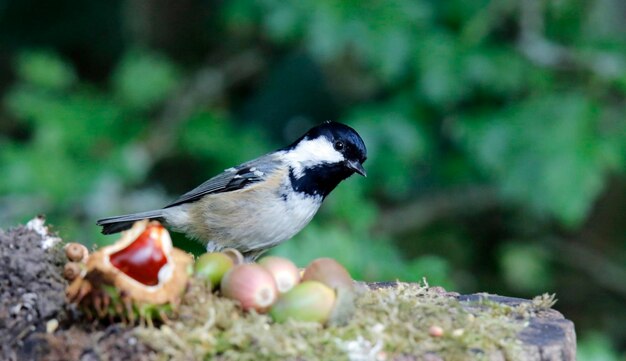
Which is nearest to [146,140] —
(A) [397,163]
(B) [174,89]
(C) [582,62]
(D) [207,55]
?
(B) [174,89]

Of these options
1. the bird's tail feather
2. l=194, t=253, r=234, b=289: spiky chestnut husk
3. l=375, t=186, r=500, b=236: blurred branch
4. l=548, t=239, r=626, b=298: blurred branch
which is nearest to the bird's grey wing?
the bird's tail feather

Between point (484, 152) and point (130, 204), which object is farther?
point (130, 204)

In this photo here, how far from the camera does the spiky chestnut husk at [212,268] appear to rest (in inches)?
109

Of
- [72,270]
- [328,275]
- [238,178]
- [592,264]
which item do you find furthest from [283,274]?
[592,264]

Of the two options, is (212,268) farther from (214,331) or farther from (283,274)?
(214,331)

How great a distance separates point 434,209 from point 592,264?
131cm

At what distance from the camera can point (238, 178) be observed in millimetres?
4441

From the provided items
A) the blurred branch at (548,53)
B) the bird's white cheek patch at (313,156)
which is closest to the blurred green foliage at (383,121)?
the blurred branch at (548,53)

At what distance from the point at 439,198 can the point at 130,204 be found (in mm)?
2346

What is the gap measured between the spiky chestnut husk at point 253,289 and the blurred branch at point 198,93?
12.3 ft

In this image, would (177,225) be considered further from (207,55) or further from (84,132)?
(207,55)

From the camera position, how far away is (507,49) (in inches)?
225

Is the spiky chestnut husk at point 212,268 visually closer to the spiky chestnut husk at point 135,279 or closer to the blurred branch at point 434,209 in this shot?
the spiky chestnut husk at point 135,279

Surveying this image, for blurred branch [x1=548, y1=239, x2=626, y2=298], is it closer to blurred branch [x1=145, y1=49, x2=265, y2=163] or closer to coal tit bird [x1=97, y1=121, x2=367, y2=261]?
blurred branch [x1=145, y1=49, x2=265, y2=163]
